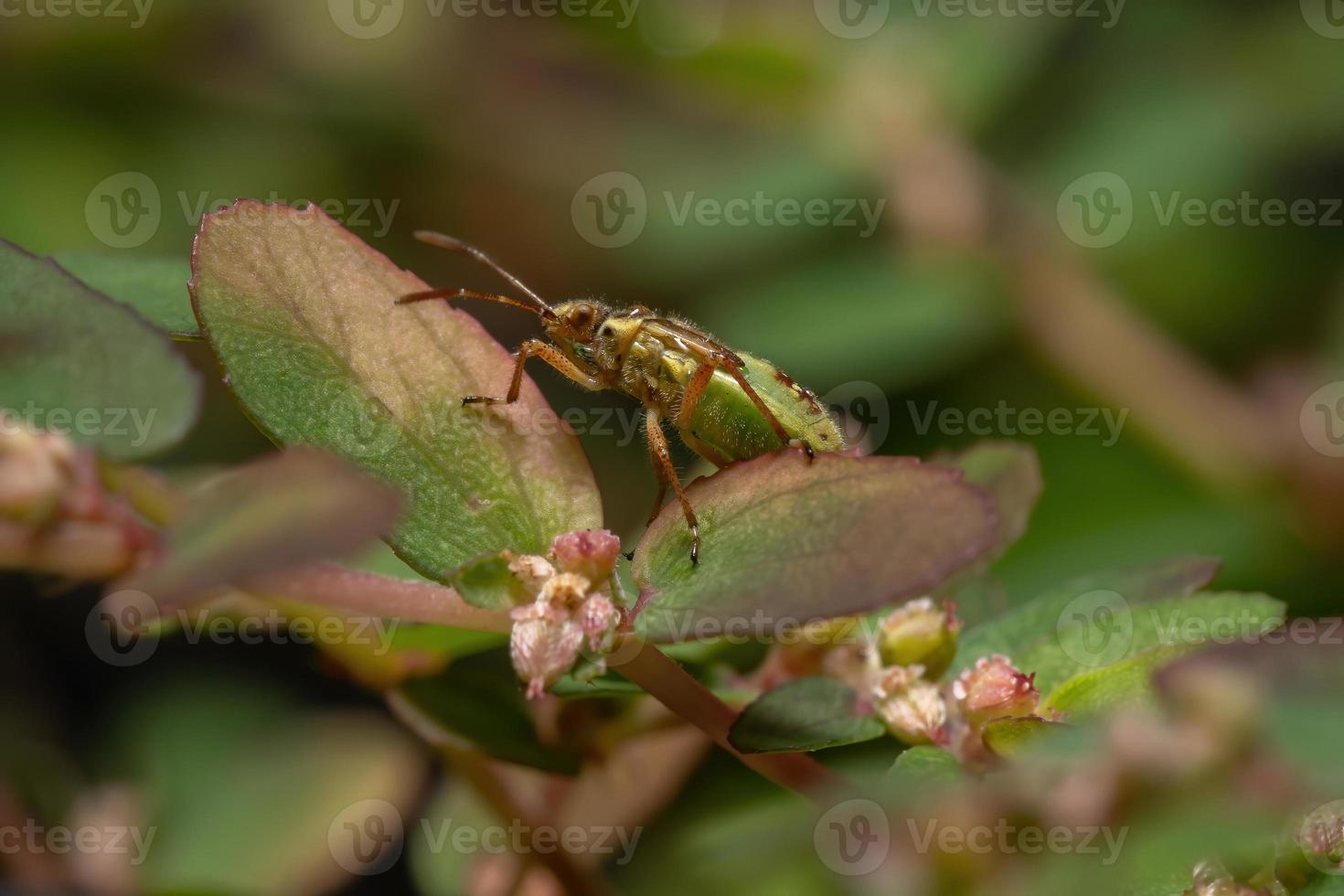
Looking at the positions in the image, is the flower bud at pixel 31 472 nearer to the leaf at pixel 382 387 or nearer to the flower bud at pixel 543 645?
the leaf at pixel 382 387

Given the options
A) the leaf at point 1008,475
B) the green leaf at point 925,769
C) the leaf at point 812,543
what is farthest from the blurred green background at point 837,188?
the leaf at point 812,543

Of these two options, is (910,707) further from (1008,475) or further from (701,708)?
(1008,475)

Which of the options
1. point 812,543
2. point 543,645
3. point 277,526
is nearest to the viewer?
point 277,526

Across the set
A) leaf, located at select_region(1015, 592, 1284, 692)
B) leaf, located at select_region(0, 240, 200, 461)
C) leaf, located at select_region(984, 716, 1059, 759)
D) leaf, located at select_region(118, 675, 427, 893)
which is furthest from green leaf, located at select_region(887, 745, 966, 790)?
leaf, located at select_region(118, 675, 427, 893)

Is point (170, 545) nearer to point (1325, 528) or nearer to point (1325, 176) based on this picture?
point (1325, 528)

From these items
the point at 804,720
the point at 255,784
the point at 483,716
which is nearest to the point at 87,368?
the point at 483,716

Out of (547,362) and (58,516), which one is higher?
(58,516)

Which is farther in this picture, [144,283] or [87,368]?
[144,283]

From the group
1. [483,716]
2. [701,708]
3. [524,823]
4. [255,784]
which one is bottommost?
[255,784]
